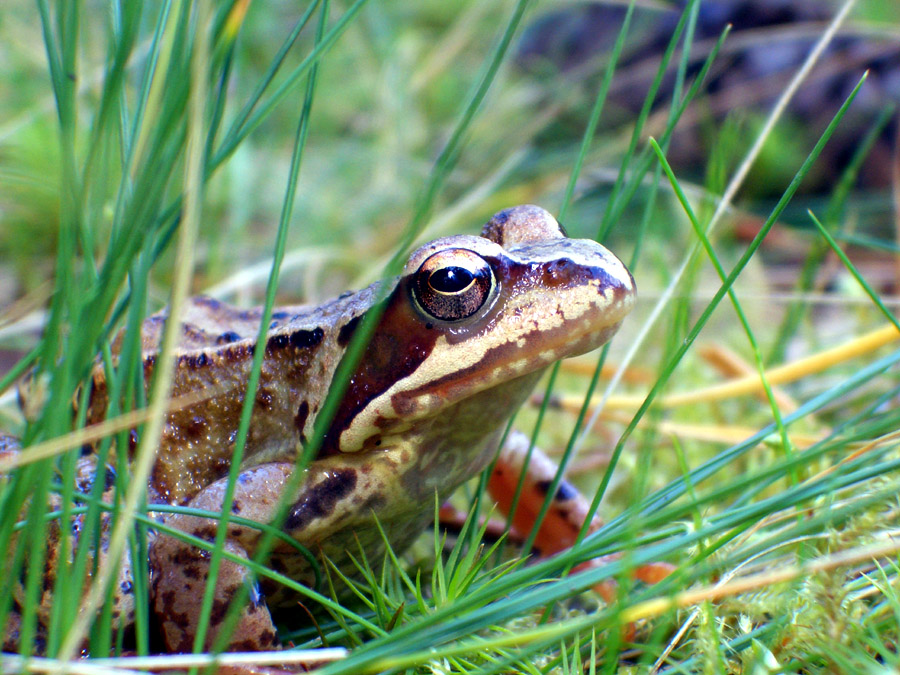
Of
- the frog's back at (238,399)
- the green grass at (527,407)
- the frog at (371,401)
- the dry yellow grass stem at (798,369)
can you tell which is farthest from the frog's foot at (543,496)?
the frog's back at (238,399)

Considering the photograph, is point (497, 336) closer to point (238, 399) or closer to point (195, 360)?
point (238, 399)

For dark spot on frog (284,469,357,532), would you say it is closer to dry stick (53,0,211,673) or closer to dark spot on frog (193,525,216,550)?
dark spot on frog (193,525,216,550)

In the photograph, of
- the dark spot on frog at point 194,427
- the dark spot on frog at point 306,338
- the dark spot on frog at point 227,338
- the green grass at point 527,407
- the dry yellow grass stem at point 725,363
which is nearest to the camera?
the green grass at point 527,407

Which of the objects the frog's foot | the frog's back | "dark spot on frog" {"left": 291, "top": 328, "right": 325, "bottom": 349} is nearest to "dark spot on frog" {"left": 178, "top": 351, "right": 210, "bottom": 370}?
the frog's back

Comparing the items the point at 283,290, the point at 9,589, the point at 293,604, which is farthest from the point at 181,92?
the point at 283,290

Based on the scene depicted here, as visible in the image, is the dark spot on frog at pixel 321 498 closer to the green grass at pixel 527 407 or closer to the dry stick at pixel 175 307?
the green grass at pixel 527 407

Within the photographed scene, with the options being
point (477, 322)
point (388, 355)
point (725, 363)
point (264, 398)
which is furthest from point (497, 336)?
point (725, 363)

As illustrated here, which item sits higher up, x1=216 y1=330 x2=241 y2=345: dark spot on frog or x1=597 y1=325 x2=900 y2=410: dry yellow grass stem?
x1=216 y1=330 x2=241 y2=345: dark spot on frog

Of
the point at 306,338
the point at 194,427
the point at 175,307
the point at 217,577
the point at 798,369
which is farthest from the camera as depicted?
the point at 798,369
